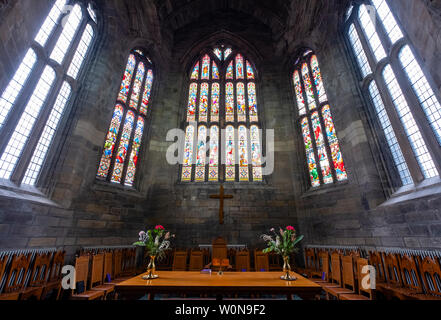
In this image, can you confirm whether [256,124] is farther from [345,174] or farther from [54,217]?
[54,217]

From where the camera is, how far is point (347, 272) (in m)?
4.00

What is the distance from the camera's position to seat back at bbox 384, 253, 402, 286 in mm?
4270

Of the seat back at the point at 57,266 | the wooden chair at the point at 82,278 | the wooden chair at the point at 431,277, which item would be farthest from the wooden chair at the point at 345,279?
the seat back at the point at 57,266

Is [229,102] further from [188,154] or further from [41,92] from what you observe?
[41,92]

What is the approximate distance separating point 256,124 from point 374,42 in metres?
5.01

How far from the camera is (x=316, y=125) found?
8.48 meters

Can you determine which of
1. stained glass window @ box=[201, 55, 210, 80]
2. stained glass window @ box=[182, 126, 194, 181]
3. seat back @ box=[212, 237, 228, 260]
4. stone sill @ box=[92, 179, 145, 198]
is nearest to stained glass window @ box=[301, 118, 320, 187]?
seat back @ box=[212, 237, 228, 260]

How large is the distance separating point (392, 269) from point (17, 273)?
7734 millimetres

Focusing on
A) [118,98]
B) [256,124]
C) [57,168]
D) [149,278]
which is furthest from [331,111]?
[57,168]

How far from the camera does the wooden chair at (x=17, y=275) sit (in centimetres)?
372

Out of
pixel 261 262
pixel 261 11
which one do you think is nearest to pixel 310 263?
pixel 261 262

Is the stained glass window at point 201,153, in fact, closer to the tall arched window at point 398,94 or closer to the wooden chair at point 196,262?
the wooden chair at point 196,262

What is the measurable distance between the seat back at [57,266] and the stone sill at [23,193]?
131 cm

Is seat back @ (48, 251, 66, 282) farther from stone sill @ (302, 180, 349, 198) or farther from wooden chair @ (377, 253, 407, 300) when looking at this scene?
stone sill @ (302, 180, 349, 198)
